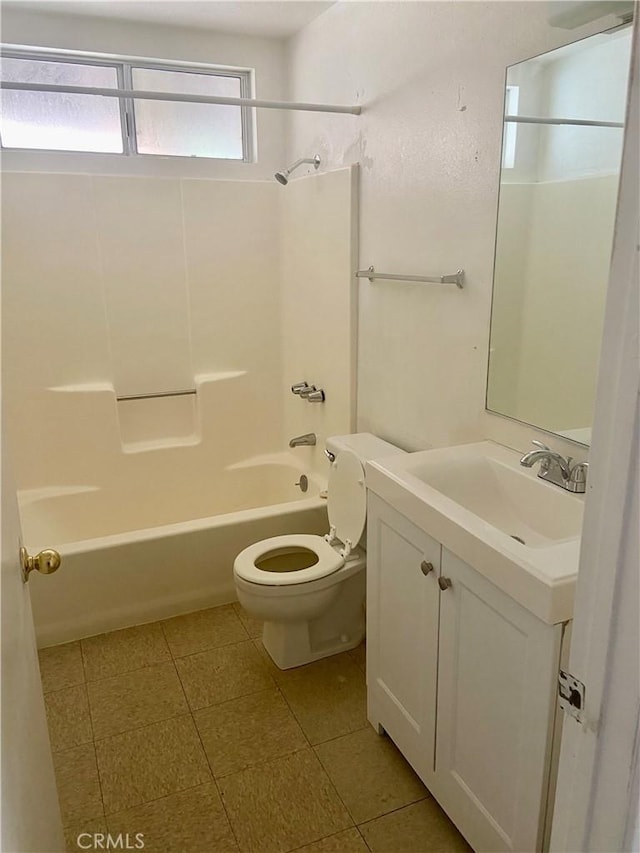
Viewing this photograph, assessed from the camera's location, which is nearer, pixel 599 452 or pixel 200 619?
pixel 599 452

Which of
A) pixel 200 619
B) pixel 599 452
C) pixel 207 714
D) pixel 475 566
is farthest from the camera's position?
pixel 200 619

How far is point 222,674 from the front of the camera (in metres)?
2.37

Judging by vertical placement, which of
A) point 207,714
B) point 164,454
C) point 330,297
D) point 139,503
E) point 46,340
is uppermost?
point 330,297

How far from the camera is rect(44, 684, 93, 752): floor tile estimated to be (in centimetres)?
206

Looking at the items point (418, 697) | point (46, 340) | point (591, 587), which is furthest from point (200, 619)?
point (591, 587)

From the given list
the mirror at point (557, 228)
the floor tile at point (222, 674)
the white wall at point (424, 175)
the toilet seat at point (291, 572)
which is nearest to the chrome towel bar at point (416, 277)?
the white wall at point (424, 175)

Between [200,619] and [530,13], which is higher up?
[530,13]

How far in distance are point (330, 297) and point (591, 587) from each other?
92.8 inches

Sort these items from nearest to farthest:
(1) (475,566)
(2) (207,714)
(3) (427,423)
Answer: (1) (475,566), (2) (207,714), (3) (427,423)

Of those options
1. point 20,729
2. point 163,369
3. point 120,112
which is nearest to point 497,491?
point 20,729

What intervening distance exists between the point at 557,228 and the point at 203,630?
2018 mm

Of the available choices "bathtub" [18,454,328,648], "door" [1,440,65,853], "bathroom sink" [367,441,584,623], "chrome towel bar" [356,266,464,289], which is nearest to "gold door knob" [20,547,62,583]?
"door" [1,440,65,853]

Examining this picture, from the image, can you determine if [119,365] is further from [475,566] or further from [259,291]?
[475,566]

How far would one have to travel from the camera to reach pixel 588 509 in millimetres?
653
